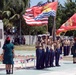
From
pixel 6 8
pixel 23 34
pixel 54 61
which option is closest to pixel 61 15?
pixel 23 34

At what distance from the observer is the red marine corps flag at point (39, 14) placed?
19125 millimetres

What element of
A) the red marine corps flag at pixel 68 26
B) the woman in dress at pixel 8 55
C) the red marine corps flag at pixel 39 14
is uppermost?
the red marine corps flag at pixel 39 14

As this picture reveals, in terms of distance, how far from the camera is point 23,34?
202 ft

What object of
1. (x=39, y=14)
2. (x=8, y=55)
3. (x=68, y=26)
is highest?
(x=39, y=14)

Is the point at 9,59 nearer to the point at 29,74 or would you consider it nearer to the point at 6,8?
the point at 29,74

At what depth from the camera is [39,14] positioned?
19.6 metres

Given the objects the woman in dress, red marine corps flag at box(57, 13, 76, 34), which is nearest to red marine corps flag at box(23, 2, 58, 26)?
the woman in dress

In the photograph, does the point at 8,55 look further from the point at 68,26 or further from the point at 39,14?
the point at 68,26

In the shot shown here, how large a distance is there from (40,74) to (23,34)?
45.5 metres

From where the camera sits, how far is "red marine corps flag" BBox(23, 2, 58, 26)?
19.1 metres

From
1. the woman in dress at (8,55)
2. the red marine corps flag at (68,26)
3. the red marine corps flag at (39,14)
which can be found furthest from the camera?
the red marine corps flag at (68,26)

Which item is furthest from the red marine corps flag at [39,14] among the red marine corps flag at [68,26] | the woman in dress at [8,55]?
the red marine corps flag at [68,26]

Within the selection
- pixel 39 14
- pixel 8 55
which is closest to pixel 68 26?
pixel 39 14

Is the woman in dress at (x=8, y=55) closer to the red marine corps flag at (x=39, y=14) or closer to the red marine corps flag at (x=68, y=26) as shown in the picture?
the red marine corps flag at (x=39, y=14)
